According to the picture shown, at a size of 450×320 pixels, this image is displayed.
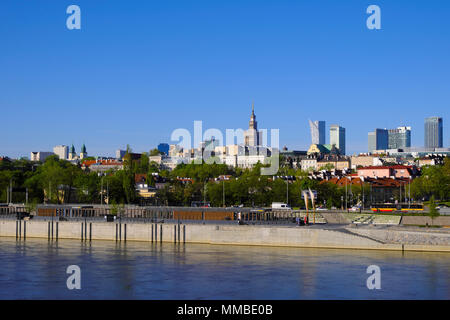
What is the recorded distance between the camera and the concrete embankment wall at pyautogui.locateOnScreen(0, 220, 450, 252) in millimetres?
66062

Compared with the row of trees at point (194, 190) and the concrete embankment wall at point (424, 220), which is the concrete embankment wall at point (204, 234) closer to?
the concrete embankment wall at point (424, 220)

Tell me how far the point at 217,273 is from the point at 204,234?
74.0 ft

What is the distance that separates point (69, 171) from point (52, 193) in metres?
8.48

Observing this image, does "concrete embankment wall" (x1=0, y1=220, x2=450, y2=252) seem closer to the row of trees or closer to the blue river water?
the blue river water

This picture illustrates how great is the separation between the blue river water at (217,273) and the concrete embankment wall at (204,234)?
187cm

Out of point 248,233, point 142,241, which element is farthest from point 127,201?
point 248,233

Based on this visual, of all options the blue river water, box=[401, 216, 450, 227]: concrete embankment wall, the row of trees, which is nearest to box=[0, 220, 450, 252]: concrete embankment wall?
the blue river water

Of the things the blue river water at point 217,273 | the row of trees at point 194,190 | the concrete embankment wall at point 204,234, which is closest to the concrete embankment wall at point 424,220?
the concrete embankment wall at point 204,234

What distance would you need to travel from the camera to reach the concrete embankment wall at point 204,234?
66.1m

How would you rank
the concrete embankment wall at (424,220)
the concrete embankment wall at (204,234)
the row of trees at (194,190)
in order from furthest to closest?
the row of trees at (194,190) → the concrete embankment wall at (424,220) → the concrete embankment wall at (204,234)

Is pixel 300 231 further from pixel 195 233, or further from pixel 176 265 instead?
pixel 176 265

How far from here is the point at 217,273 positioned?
165 feet

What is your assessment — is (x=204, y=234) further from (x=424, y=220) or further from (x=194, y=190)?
(x=194, y=190)

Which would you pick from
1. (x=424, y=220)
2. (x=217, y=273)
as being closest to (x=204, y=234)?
(x=217, y=273)
